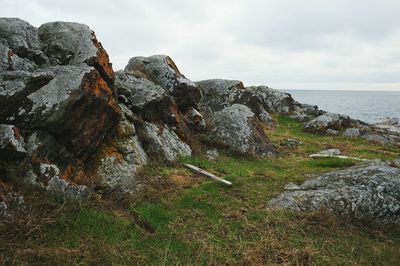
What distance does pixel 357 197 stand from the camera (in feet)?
39.1

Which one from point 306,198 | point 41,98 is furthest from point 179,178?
point 41,98

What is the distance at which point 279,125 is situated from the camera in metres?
33.8

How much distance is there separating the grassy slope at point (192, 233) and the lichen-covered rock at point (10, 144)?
1536mm

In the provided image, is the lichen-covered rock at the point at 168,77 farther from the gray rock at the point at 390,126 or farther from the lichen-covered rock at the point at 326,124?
the gray rock at the point at 390,126

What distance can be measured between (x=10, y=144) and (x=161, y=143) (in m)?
6.93

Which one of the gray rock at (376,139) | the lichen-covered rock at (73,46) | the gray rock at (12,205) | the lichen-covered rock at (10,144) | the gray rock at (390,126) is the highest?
the lichen-covered rock at (73,46)

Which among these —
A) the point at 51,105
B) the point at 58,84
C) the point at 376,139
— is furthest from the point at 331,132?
the point at 51,105

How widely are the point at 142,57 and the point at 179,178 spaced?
11373mm

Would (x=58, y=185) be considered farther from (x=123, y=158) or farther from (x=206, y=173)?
(x=206, y=173)

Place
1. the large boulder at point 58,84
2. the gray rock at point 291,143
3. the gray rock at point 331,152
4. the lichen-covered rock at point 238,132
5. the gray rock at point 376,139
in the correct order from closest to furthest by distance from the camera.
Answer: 1. the large boulder at point 58,84
2. the lichen-covered rock at point 238,132
3. the gray rock at point 331,152
4. the gray rock at point 291,143
5. the gray rock at point 376,139

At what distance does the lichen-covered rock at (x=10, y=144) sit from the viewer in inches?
392

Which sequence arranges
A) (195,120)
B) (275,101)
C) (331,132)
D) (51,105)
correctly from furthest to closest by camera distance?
(275,101) → (331,132) → (195,120) → (51,105)

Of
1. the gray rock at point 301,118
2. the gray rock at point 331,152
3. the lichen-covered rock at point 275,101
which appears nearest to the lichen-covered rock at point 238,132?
the gray rock at point 331,152

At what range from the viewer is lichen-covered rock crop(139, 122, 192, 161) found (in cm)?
1552
